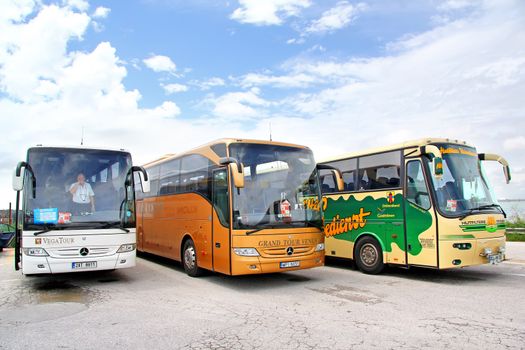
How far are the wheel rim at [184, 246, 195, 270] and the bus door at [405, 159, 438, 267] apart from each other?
498 centimetres

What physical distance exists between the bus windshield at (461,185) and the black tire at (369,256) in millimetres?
2065

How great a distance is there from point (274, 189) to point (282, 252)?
1294 mm

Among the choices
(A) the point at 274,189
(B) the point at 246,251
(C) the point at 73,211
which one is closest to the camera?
(B) the point at 246,251

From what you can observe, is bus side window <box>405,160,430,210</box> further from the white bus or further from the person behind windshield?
the person behind windshield

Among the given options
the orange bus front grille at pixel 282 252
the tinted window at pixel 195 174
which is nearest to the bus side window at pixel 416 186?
the orange bus front grille at pixel 282 252

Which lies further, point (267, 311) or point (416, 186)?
point (416, 186)

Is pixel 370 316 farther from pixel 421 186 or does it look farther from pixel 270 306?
pixel 421 186

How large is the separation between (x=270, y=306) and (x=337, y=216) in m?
5.02

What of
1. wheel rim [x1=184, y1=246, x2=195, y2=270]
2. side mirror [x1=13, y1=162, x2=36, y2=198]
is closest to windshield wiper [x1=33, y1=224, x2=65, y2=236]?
side mirror [x1=13, y1=162, x2=36, y2=198]

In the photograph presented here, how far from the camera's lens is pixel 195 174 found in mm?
10781

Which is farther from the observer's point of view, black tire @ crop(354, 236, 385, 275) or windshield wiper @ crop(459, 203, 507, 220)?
black tire @ crop(354, 236, 385, 275)

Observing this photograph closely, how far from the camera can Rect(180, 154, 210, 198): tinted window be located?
1015cm

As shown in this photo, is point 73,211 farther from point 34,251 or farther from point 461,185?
point 461,185

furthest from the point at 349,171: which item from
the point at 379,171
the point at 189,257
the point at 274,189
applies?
the point at 189,257
